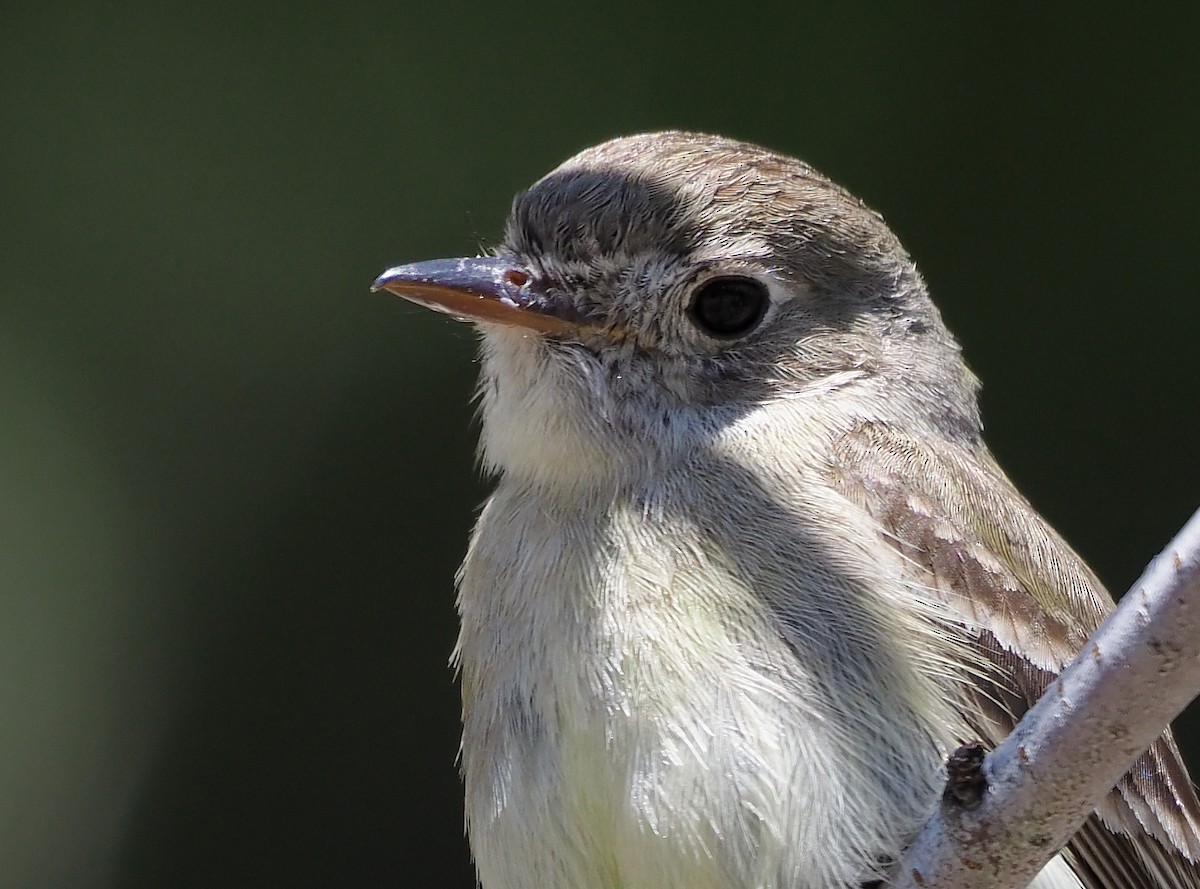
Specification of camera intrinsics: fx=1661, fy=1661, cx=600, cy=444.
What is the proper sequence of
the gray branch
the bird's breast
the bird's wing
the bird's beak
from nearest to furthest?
the gray branch, the bird's breast, the bird's wing, the bird's beak

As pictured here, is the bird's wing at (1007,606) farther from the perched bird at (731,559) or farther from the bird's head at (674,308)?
the bird's head at (674,308)

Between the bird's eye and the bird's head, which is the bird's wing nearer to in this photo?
the bird's head

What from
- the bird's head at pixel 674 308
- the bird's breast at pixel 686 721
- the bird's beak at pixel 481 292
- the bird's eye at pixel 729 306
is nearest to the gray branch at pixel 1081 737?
the bird's breast at pixel 686 721

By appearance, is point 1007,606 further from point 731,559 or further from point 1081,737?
point 1081,737

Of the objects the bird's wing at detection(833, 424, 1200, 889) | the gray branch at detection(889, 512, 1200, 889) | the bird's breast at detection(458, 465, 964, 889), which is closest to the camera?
the gray branch at detection(889, 512, 1200, 889)

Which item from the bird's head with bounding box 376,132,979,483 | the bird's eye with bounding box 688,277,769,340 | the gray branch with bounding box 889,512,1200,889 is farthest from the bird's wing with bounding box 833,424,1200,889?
the gray branch with bounding box 889,512,1200,889

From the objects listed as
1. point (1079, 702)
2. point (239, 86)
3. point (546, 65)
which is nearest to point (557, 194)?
point (1079, 702)
